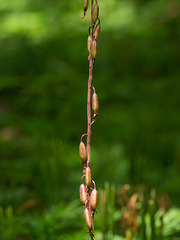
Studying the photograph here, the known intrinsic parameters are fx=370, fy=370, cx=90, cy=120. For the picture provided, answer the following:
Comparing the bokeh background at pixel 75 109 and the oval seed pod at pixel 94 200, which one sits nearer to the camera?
the oval seed pod at pixel 94 200

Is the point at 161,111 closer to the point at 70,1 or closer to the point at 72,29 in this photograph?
the point at 72,29

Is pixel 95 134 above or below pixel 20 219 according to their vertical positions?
below

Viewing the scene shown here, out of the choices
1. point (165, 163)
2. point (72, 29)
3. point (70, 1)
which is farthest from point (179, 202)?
point (70, 1)

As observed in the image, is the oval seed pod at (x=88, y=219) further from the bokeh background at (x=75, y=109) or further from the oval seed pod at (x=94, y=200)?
the bokeh background at (x=75, y=109)

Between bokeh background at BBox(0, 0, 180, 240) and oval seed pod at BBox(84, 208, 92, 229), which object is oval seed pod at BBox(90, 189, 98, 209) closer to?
oval seed pod at BBox(84, 208, 92, 229)

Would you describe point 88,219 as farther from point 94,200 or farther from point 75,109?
point 75,109

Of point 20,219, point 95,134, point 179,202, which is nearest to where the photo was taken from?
point 20,219

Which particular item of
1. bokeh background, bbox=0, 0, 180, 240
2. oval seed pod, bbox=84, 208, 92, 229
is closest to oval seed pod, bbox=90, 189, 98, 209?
oval seed pod, bbox=84, 208, 92, 229

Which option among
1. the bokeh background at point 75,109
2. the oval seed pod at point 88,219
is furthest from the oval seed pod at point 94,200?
the bokeh background at point 75,109
